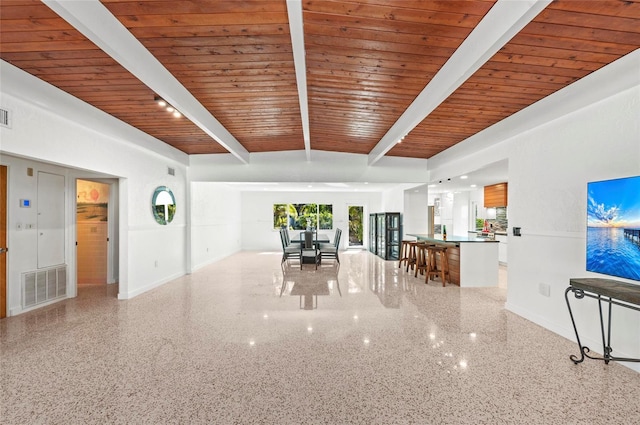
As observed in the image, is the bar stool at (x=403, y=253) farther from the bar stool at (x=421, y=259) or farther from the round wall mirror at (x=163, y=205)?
the round wall mirror at (x=163, y=205)

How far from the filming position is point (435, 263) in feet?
21.4

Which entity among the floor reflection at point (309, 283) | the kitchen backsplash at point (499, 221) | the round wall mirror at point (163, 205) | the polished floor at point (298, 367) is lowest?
the floor reflection at point (309, 283)

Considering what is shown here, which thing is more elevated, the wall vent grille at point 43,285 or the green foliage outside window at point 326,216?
the green foliage outside window at point 326,216

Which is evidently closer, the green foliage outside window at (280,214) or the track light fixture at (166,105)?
the track light fixture at (166,105)

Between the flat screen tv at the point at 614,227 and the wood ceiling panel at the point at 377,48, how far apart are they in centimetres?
180

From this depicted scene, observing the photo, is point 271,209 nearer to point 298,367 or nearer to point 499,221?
point 499,221

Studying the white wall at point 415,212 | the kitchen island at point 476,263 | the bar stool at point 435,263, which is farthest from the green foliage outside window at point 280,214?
the kitchen island at point 476,263

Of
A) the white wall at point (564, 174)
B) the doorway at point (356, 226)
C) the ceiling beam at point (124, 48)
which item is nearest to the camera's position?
the ceiling beam at point (124, 48)

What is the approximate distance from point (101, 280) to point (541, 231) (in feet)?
23.5

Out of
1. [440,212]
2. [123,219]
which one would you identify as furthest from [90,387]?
[440,212]

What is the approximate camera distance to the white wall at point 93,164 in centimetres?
321

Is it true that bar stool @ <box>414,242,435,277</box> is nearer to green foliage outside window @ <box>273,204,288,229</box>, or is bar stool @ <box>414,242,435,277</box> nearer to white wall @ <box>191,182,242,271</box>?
white wall @ <box>191,182,242,271</box>

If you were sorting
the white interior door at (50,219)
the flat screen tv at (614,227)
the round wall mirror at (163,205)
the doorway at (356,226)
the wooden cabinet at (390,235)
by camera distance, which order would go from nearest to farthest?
the flat screen tv at (614,227), the white interior door at (50,219), the round wall mirror at (163,205), the wooden cabinet at (390,235), the doorway at (356,226)

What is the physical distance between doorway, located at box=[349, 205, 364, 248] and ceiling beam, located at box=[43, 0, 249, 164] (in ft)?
27.5
